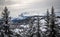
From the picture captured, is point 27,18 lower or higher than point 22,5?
lower

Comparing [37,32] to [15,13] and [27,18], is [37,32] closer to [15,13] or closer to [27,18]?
[27,18]

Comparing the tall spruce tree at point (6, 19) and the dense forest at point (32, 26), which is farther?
the tall spruce tree at point (6, 19)

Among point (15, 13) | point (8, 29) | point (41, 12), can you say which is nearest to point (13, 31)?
point (8, 29)

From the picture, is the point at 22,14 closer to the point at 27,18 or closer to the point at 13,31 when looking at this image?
the point at 27,18

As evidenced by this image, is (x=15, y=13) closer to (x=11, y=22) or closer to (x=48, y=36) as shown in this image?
(x=11, y=22)

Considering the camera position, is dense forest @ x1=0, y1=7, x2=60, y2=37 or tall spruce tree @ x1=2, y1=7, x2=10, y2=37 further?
tall spruce tree @ x1=2, y1=7, x2=10, y2=37

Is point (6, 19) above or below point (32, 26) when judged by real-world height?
above

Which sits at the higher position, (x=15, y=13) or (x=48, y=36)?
(x=15, y=13)

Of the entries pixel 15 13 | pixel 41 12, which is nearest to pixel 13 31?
pixel 15 13

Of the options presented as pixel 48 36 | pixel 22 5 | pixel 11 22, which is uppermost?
pixel 22 5
